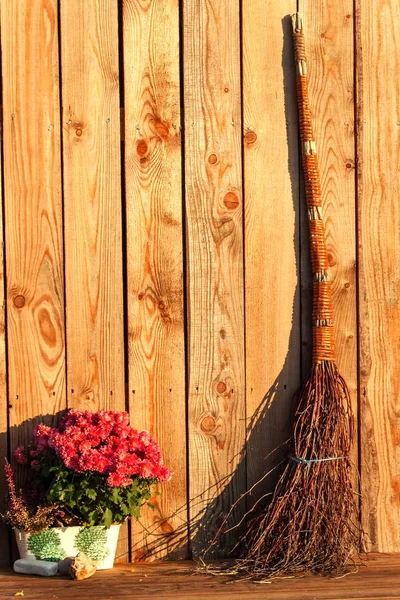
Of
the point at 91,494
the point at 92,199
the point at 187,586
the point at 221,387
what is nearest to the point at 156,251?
the point at 92,199

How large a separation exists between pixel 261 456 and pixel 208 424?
24cm

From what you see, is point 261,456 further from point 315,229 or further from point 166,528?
point 315,229

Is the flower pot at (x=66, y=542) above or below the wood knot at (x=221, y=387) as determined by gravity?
below

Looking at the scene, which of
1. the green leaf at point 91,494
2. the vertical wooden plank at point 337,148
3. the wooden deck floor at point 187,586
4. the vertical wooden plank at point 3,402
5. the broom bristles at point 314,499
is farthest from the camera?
the vertical wooden plank at point 337,148

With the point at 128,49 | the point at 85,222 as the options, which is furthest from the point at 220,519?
the point at 128,49

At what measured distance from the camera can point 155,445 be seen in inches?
128

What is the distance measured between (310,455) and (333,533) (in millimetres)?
289

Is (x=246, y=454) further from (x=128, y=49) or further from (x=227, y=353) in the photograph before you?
(x=128, y=49)

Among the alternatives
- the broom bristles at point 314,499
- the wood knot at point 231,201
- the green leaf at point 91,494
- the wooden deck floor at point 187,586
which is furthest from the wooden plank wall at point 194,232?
the green leaf at point 91,494

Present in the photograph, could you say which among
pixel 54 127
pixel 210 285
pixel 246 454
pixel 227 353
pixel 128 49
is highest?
pixel 128 49

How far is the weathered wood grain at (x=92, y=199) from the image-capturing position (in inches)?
133

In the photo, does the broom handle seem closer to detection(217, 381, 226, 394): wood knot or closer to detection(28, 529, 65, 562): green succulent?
detection(217, 381, 226, 394): wood knot

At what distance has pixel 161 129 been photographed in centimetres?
341

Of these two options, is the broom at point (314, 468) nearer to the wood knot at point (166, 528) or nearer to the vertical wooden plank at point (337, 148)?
the vertical wooden plank at point (337, 148)
